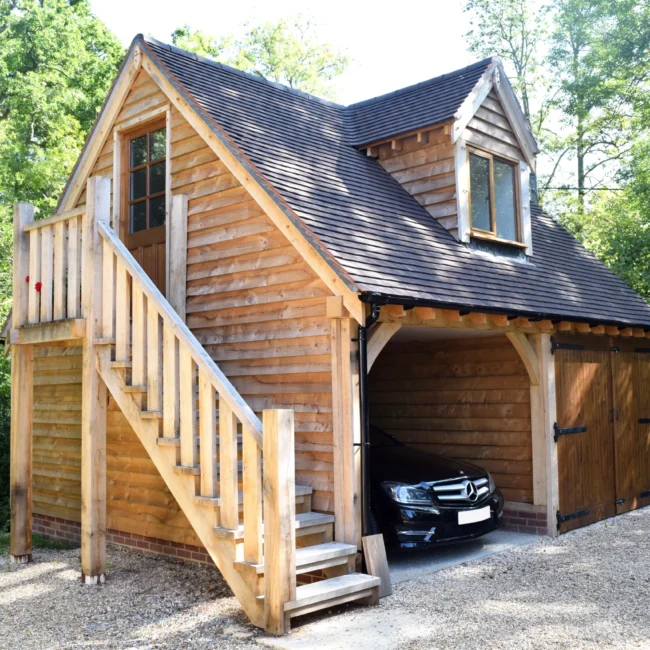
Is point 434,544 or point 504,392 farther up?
point 504,392

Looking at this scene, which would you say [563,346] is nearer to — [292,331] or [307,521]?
[292,331]

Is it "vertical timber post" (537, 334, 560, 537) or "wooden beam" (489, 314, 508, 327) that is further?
"vertical timber post" (537, 334, 560, 537)

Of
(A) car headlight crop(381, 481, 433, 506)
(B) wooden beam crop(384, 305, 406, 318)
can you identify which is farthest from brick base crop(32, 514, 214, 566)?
(B) wooden beam crop(384, 305, 406, 318)

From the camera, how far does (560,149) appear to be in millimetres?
26297

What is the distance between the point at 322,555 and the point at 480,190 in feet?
17.8

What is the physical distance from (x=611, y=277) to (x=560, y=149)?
15.9 meters

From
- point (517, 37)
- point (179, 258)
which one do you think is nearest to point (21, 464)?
point (179, 258)

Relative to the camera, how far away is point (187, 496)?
235 inches

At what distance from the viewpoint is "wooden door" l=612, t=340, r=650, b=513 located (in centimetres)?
1027

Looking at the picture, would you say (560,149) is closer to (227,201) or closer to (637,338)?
(637,338)

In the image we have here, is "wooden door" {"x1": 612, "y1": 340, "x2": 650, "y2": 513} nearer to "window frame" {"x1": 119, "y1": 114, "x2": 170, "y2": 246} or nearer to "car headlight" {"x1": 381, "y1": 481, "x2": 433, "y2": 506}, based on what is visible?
"car headlight" {"x1": 381, "y1": 481, "x2": 433, "y2": 506}

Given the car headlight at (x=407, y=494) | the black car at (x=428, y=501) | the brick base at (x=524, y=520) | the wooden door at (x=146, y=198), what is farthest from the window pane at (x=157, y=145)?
the brick base at (x=524, y=520)

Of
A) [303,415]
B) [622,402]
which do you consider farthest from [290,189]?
[622,402]

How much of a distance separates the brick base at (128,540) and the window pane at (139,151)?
442 centimetres
